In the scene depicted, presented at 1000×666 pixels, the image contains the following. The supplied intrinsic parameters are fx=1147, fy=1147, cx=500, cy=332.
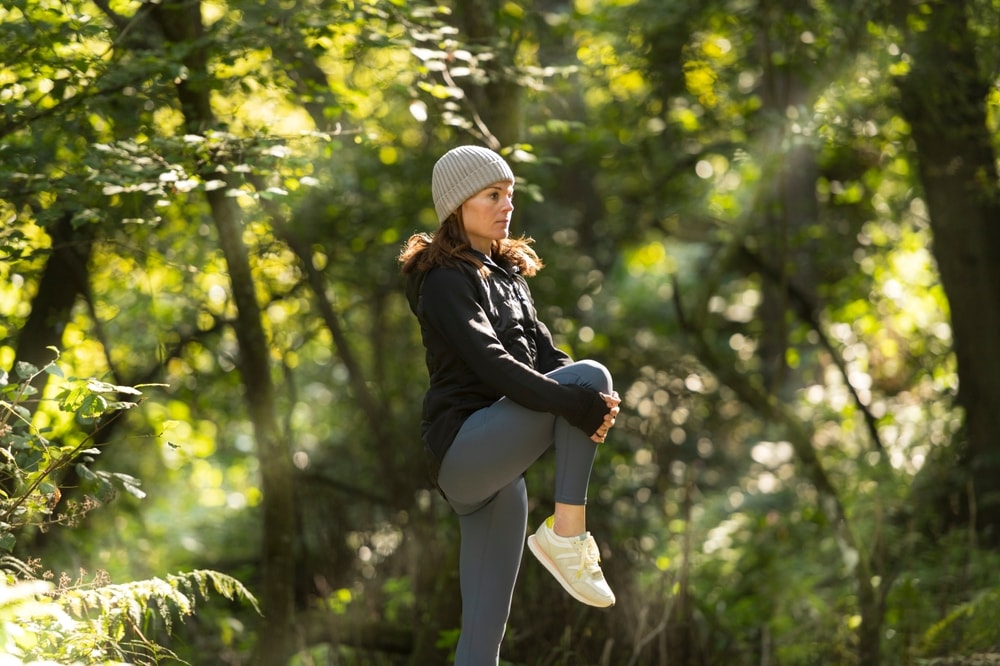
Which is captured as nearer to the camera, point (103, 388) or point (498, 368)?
point (498, 368)

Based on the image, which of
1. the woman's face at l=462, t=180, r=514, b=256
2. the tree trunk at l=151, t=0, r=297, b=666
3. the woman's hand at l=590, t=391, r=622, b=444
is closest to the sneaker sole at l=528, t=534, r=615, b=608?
the woman's hand at l=590, t=391, r=622, b=444

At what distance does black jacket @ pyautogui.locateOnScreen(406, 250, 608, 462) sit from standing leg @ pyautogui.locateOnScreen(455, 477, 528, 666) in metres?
0.26

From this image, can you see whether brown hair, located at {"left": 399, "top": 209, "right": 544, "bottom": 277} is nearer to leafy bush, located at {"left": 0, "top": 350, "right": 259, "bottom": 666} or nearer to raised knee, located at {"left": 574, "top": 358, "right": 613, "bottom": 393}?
raised knee, located at {"left": 574, "top": 358, "right": 613, "bottom": 393}

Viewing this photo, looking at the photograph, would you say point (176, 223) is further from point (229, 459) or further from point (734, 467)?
point (734, 467)

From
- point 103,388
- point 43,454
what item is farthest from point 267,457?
point 103,388

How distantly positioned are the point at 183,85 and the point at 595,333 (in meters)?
4.33

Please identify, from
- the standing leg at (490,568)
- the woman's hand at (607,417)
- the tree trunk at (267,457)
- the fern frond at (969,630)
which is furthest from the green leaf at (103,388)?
the fern frond at (969,630)

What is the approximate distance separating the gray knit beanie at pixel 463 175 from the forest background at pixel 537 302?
1149mm

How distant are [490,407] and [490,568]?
50cm

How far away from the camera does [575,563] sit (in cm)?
328

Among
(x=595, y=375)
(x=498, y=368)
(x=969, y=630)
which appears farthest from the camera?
(x=969, y=630)

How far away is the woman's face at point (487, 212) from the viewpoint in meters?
3.44

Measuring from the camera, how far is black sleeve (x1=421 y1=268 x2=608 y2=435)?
3150 mm

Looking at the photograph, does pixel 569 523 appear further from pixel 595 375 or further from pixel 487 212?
pixel 487 212
